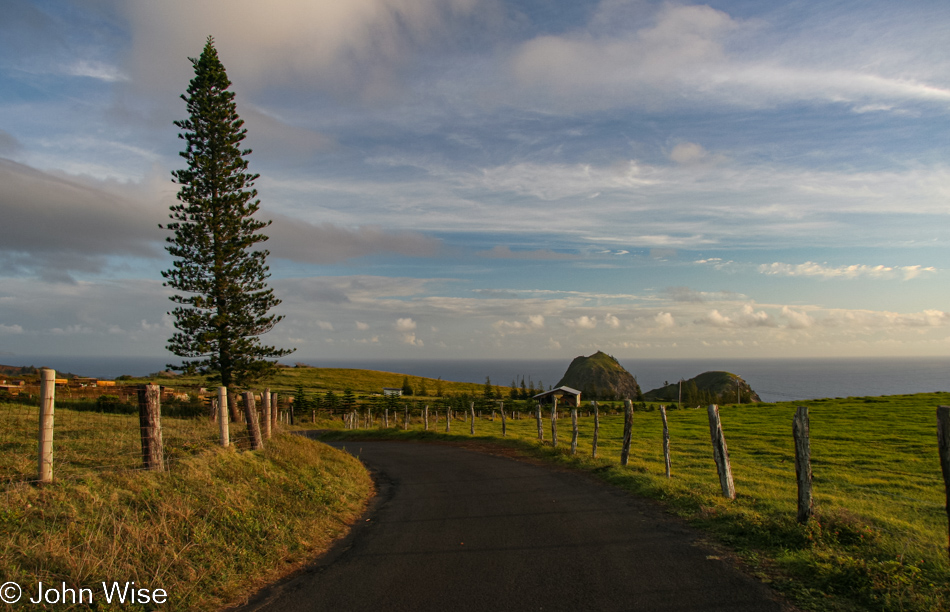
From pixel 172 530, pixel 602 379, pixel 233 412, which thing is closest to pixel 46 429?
pixel 172 530

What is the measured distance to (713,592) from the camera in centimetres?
543

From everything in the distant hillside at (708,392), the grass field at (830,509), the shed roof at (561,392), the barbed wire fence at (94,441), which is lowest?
the distant hillside at (708,392)

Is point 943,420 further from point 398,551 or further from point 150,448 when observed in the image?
point 150,448

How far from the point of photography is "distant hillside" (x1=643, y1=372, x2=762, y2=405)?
72.9 m

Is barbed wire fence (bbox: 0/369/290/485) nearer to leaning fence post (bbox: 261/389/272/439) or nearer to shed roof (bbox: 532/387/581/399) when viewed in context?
leaning fence post (bbox: 261/389/272/439)

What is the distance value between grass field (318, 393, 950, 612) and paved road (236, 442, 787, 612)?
0.64 m

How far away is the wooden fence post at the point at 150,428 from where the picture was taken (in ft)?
28.3

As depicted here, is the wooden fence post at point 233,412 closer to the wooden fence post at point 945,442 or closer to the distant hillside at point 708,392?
the wooden fence post at point 945,442

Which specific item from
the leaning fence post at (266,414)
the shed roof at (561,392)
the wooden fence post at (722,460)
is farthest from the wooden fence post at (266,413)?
the shed roof at (561,392)

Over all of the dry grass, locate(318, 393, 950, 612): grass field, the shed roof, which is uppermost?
the dry grass

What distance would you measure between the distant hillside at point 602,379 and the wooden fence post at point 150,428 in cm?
8530

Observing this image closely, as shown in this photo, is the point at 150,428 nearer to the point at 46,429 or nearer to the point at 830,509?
the point at 46,429

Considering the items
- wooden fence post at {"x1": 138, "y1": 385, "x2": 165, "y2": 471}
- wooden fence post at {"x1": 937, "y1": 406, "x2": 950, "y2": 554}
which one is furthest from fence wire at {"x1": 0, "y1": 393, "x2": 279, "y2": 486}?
wooden fence post at {"x1": 937, "y1": 406, "x2": 950, "y2": 554}

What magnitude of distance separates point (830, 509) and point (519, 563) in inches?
207
